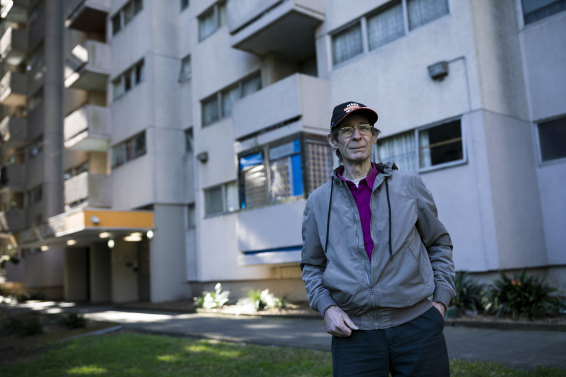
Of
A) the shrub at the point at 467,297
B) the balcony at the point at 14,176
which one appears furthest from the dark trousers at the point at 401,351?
the balcony at the point at 14,176

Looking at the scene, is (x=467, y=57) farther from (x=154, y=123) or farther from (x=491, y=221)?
(x=154, y=123)

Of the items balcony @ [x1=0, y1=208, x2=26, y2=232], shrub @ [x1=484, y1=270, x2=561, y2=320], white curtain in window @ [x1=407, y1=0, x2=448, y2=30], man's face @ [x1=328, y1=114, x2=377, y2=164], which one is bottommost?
shrub @ [x1=484, y1=270, x2=561, y2=320]

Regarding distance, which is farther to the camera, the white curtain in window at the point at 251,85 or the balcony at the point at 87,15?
the balcony at the point at 87,15

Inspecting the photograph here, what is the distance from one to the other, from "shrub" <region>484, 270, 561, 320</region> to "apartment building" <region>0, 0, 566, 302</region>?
964 millimetres

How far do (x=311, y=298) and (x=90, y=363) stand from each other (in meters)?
6.18

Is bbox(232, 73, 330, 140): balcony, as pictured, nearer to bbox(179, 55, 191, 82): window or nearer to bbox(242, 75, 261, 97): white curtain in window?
bbox(242, 75, 261, 97): white curtain in window

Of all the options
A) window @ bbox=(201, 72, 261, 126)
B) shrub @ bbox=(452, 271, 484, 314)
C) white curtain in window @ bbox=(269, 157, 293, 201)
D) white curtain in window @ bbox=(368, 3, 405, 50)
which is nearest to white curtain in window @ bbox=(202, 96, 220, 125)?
window @ bbox=(201, 72, 261, 126)

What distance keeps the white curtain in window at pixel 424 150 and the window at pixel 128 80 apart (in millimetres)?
14383

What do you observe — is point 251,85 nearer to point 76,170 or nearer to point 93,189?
point 93,189

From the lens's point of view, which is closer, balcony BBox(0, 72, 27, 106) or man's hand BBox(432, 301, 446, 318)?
man's hand BBox(432, 301, 446, 318)

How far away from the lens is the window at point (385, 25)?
11.9 m

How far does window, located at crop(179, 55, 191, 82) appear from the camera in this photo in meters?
21.8

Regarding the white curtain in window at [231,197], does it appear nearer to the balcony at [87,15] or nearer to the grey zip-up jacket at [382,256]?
the balcony at [87,15]

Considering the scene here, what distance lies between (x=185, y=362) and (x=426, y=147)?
729 centimetres
